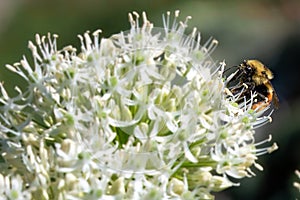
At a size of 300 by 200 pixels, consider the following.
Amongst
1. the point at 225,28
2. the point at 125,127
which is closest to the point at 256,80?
the point at 125,127

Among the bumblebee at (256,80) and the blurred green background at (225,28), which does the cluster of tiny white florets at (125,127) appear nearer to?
the bumblebee at (256,80)

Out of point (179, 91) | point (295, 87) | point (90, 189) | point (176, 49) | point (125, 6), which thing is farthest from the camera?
point (125, 6)

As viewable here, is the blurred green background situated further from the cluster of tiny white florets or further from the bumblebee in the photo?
the cluster of tiny white florets

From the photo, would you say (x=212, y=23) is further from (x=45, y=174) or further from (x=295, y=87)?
(x=45, y=174)

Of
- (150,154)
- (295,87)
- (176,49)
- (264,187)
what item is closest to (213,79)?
(176,49)

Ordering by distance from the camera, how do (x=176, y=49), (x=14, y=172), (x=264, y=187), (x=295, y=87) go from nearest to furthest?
(x=14, y=172)
(x=176, y=49)
(x=264, y=187)
(x=295, y=87)

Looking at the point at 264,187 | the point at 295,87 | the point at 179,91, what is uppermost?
the point at 179,91

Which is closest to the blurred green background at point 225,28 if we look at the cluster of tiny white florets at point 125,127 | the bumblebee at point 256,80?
the bumblebee at point 256,80
